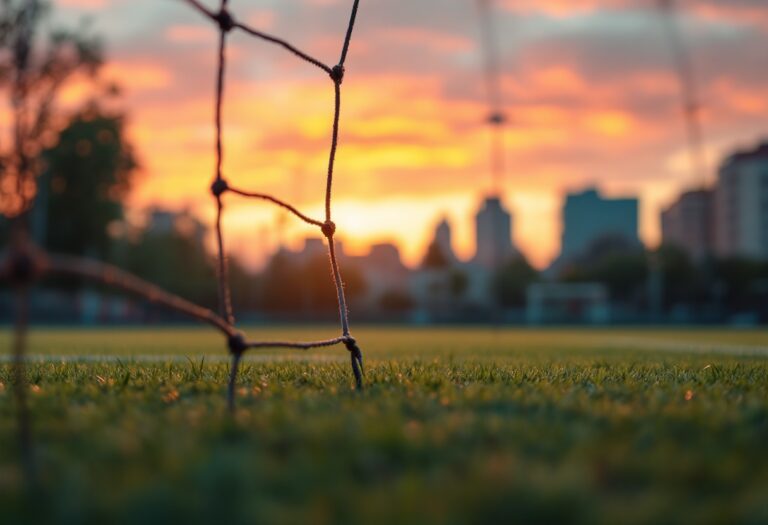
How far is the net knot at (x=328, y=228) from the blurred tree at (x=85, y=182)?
184 feet

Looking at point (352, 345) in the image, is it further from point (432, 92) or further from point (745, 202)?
point (745, 202)

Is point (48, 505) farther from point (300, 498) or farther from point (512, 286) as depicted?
point (512, 286)

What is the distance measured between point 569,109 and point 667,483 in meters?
63.8

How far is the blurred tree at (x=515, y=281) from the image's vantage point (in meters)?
106

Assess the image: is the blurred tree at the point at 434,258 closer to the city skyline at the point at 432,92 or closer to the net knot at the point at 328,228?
the city skyline at the point at 432,92

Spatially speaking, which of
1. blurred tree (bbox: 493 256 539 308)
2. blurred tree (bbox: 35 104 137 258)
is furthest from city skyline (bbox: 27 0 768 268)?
blurred tree (bbox: 493 256 539 308)

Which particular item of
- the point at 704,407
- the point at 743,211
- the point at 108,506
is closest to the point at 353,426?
the point at 108,506

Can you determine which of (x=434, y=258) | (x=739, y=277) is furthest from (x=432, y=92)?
(x=434, y=258)

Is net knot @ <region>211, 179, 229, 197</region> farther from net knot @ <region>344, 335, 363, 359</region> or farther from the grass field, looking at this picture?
net knot @ <region>344, 335, 363, 359</region>

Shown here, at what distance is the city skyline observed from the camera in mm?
19609

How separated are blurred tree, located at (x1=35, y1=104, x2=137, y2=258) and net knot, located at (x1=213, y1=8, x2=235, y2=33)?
5670cm

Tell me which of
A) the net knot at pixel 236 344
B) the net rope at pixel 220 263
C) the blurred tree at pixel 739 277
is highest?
the blurred tree at pixel 739 277

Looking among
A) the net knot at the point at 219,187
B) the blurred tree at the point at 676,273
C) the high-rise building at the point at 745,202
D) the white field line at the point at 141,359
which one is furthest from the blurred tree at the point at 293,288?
the net knot at the point at 219,187

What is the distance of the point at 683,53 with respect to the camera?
4662 cm
